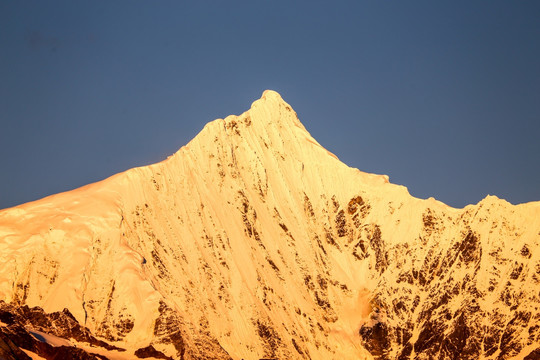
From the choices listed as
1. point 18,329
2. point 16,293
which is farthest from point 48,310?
point 18,329

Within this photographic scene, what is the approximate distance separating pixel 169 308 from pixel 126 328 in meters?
8.52

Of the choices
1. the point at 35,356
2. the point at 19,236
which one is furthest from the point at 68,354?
the point at 19,236

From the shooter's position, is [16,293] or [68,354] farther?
[16,293]

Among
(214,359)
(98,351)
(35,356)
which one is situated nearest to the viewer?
(35,356)

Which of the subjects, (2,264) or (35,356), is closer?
(35,356)

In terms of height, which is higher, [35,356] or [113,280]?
[113,280]

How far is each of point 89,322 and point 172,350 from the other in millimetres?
13798

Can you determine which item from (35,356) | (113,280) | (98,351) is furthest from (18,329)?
(113,280)

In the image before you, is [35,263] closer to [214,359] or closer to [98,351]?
[98,351]

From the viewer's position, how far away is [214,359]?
197m

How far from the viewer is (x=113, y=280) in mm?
198250

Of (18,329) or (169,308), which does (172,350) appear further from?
(18,329)

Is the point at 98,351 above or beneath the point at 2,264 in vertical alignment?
beneath

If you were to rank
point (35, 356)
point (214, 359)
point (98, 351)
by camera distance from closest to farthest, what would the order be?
point (35, 356) < point (98, 351) < point (214, 359)
